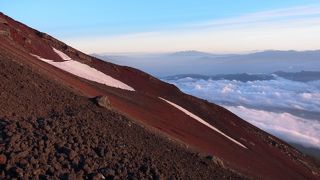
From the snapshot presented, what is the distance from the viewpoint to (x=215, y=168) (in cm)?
1859

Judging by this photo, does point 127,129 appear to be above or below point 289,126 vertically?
below

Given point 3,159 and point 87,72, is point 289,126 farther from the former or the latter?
point 3,159

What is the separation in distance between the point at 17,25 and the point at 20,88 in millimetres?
20001

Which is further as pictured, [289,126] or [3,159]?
[289,126]

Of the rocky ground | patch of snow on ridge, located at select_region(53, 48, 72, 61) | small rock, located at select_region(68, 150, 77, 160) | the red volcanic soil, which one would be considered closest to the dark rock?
the rocky ground

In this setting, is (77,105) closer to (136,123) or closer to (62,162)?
(136,123)

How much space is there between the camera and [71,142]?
561 inches

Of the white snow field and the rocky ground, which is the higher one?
the white snow field

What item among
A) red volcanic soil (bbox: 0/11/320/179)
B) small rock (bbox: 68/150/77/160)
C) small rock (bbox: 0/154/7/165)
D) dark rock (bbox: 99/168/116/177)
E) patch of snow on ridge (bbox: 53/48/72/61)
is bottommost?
small rock (bbox: 0/154/7/165)

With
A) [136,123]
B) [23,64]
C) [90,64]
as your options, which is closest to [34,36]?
[90,64]

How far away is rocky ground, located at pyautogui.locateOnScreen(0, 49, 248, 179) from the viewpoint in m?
12.9

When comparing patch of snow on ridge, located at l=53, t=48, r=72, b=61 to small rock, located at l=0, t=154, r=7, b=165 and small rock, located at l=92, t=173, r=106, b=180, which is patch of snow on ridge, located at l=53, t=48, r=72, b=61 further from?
small rock, located at l=0, t=154, r=7, b=165

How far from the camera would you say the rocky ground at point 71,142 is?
1289 centimetres

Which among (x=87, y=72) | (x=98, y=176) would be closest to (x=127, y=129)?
(x=98, y=176)
